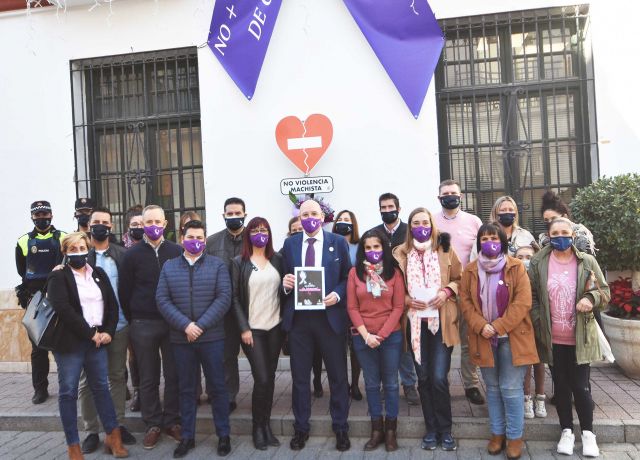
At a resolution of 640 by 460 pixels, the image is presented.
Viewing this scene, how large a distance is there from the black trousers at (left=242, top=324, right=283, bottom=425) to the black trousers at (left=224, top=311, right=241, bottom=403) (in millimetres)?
451

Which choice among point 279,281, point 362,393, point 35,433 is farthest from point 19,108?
point 362,393

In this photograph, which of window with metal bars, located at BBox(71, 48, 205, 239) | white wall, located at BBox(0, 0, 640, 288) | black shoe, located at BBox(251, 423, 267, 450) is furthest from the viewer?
window with metal bars, located at BBox(71, 48, 205, 239)

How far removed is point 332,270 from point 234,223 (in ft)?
4.04

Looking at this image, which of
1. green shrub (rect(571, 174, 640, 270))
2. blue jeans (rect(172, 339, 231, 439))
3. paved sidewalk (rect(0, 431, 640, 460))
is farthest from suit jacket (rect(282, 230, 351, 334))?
green shrub (rect(571, 174, 640, 270))

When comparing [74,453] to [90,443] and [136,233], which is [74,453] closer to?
[90,443]

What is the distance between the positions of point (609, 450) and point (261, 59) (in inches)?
227

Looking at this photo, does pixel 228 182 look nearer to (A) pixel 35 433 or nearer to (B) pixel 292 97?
(B) pixel 292 97

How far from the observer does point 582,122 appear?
6891 mm

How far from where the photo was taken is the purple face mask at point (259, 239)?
464 cm

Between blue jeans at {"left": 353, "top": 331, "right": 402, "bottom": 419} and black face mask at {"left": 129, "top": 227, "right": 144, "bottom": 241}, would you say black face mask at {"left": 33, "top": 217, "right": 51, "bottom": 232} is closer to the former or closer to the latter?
black face mask at {"left": 129, "top": 227, "right": 144, "bottom": 241}

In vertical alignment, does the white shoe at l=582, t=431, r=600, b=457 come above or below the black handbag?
below

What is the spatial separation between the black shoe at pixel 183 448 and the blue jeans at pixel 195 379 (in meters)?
0.04

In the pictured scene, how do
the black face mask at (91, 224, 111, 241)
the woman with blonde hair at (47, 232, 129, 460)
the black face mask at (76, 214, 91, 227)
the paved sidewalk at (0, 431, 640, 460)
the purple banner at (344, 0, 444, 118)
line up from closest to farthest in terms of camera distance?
the paved sidewalk at (0, 431, 640, 460), the woman with blonde hair at (47, 232, 129, 460), the black face mask at (91, 224, 111, 241), the black face mask at (76, 214, 91, 227), the purple banner at (344, 0, 444, 118)

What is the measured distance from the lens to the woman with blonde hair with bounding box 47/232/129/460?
14.5ft
